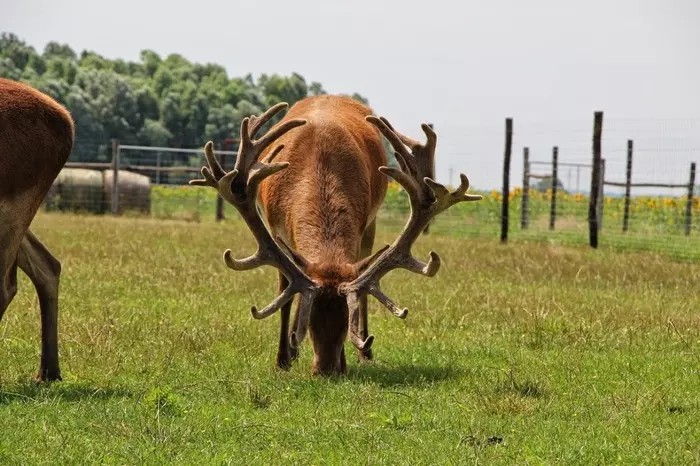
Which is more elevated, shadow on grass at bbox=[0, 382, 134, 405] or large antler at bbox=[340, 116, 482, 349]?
large antler at bbox=[340, 116, 482, 349]

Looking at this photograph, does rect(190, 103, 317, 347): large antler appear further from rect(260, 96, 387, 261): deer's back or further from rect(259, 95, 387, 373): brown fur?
rect(260, 96, 387, 261): deer's back

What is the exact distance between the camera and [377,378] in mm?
7375

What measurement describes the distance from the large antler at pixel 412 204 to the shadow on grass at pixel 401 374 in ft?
1.59

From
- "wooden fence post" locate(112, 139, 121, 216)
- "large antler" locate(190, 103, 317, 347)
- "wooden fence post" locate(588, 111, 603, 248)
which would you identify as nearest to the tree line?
"wooden fence post" locate(112, 139, 121, 216)

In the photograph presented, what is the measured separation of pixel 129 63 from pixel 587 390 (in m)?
85.3

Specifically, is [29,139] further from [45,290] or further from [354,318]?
[354,318]

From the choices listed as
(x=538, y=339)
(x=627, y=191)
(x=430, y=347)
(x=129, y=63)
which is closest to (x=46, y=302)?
(x=430, y=347)

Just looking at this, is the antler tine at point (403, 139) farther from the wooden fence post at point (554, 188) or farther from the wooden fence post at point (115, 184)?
the wooden fence post at point (115, 184)

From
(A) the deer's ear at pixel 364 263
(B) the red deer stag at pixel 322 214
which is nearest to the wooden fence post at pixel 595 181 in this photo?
(B) the red deer stag at pixel 322 214

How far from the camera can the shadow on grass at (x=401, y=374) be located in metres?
7.23

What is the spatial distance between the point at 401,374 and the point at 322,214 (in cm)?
119

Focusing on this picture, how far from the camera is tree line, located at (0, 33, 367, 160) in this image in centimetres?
6400

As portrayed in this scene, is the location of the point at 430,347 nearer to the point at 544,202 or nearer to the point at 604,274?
the point at 604,274

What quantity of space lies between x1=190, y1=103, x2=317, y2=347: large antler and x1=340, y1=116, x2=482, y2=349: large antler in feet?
0.96
